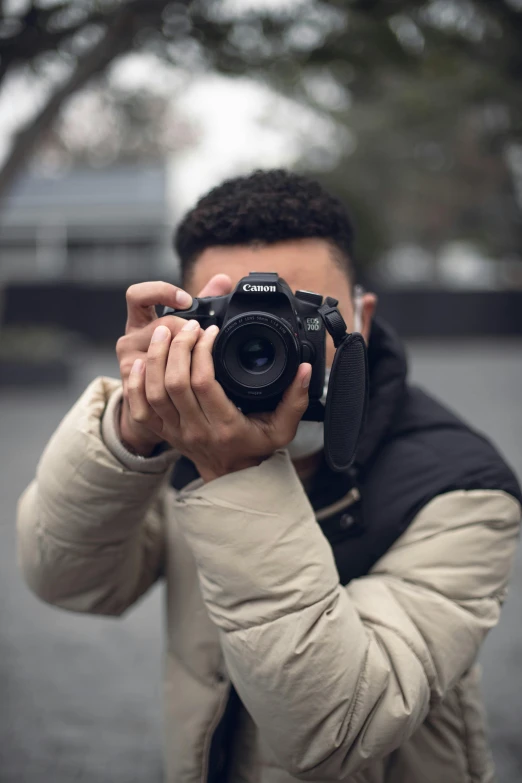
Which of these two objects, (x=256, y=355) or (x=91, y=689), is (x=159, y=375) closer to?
(x=256, y=355)

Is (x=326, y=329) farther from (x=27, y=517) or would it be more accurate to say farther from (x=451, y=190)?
(x=451, y=190)

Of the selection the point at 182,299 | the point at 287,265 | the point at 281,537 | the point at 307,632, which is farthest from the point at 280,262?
the point at 307,632

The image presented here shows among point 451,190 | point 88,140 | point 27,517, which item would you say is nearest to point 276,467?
point 27,517

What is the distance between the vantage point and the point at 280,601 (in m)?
1.33

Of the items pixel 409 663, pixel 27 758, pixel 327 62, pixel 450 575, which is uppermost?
pixel 327 62

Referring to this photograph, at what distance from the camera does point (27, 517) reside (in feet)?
5.58

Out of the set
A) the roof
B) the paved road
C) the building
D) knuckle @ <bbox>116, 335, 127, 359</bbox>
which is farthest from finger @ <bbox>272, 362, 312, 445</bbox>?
the roof

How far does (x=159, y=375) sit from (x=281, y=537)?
1.12 feet

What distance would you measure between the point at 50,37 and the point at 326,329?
769cm

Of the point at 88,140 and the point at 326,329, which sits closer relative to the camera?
the point at 326,329

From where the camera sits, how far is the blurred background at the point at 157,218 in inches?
129

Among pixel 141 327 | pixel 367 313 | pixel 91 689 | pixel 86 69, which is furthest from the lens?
pixel 86 69

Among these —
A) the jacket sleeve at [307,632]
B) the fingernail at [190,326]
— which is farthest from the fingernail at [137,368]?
the jacket sleeve at [307,632]

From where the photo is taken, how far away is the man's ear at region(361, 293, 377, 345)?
186 cm
